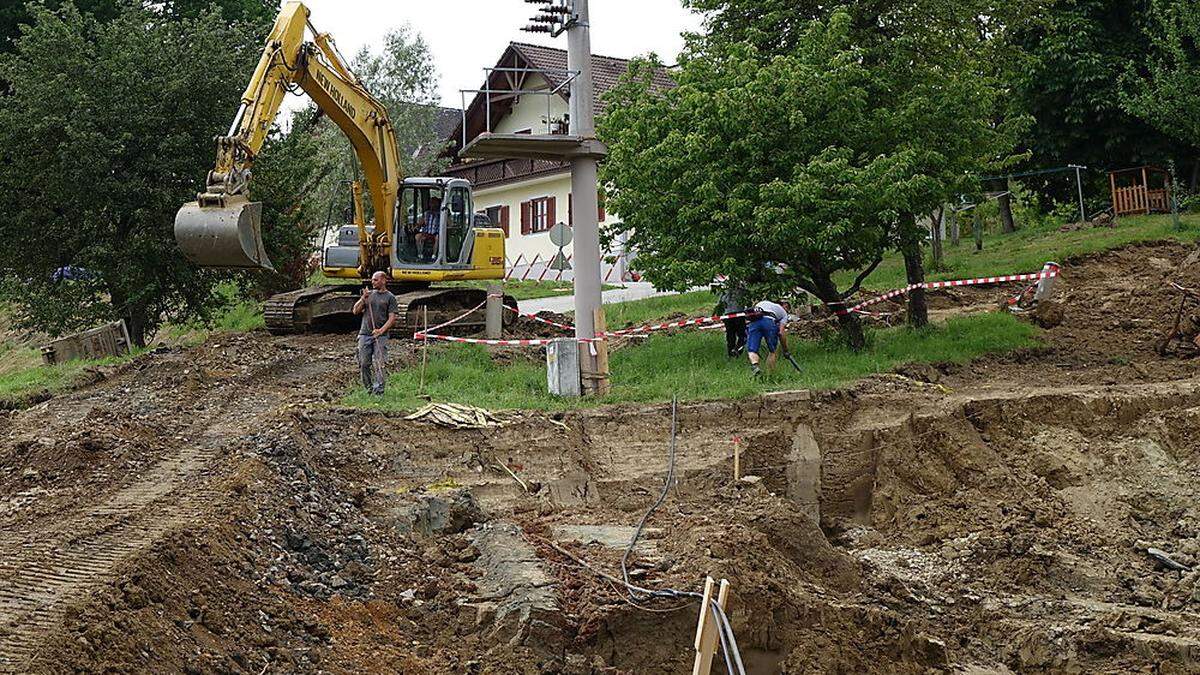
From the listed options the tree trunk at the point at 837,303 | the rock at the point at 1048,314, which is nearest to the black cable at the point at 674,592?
the tree trunk at the point at 837,303

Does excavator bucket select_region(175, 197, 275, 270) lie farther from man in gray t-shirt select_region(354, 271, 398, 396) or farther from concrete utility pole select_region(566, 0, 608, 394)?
concrete utility pole select_region(566, 0, 608, 394)

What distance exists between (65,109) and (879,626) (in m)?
16.7

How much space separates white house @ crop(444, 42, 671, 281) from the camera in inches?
1578

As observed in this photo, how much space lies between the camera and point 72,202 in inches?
846

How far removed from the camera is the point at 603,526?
1201 centimetres

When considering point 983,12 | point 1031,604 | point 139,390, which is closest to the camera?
point 1031,604

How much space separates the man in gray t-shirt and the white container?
2.06m

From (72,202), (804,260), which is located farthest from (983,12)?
(72,202)

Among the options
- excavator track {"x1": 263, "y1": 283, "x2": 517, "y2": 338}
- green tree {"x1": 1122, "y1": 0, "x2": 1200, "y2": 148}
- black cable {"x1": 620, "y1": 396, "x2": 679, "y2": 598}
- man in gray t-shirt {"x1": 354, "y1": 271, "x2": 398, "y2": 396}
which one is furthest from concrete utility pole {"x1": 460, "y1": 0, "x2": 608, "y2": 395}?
green tree {"x1": 1122, "y1": 0, "x2": 1200, "y2": 148}

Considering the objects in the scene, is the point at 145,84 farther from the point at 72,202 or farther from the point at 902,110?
the point at 902,110

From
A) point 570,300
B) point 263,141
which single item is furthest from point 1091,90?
point 263,141

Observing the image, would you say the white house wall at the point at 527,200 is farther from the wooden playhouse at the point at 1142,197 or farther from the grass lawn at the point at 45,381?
the grass lawn at the point at 45,381

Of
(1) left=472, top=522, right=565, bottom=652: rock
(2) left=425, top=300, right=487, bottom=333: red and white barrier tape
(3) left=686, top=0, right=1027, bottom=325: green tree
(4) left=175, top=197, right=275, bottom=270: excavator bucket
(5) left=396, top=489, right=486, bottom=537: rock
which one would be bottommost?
(1) left=472, top=522, right=565, bottom=652: rock

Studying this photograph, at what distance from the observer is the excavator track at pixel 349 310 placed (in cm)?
2092
